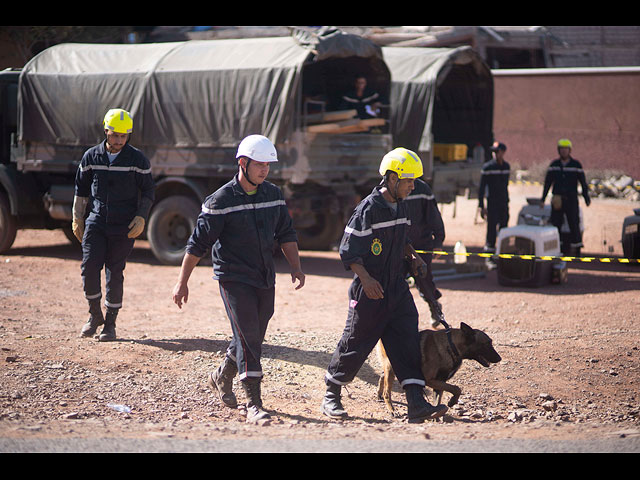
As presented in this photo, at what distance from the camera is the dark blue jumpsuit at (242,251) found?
5.76m

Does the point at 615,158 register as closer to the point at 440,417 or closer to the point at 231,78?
the point at 231,78

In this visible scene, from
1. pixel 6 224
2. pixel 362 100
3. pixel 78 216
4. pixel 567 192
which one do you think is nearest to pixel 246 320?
pixel 78 216

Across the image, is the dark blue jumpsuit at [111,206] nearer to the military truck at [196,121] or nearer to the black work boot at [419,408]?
the black work boot at [419,408]

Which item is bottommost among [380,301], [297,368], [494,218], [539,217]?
[297,368]

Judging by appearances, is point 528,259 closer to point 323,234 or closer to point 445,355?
point 323,234

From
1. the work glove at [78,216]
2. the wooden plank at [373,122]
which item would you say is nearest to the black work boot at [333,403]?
the work glove at [78,216]

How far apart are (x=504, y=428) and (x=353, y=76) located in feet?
32.7

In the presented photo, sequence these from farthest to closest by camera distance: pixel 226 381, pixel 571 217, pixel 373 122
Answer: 1. pixel 373 122
2. pixel 571 217
3. pixel 226 381

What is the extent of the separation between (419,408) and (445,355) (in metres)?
0.57

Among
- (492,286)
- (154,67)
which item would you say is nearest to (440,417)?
(492,286)

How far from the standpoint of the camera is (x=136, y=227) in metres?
7.83

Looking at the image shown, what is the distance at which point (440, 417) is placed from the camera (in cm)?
616

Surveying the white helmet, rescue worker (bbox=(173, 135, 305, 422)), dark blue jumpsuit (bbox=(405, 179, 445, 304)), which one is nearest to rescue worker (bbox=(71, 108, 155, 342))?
rescue worker (bbox=(173, 135, 305, 422))

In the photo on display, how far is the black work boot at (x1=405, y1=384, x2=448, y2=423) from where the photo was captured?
5.83m
